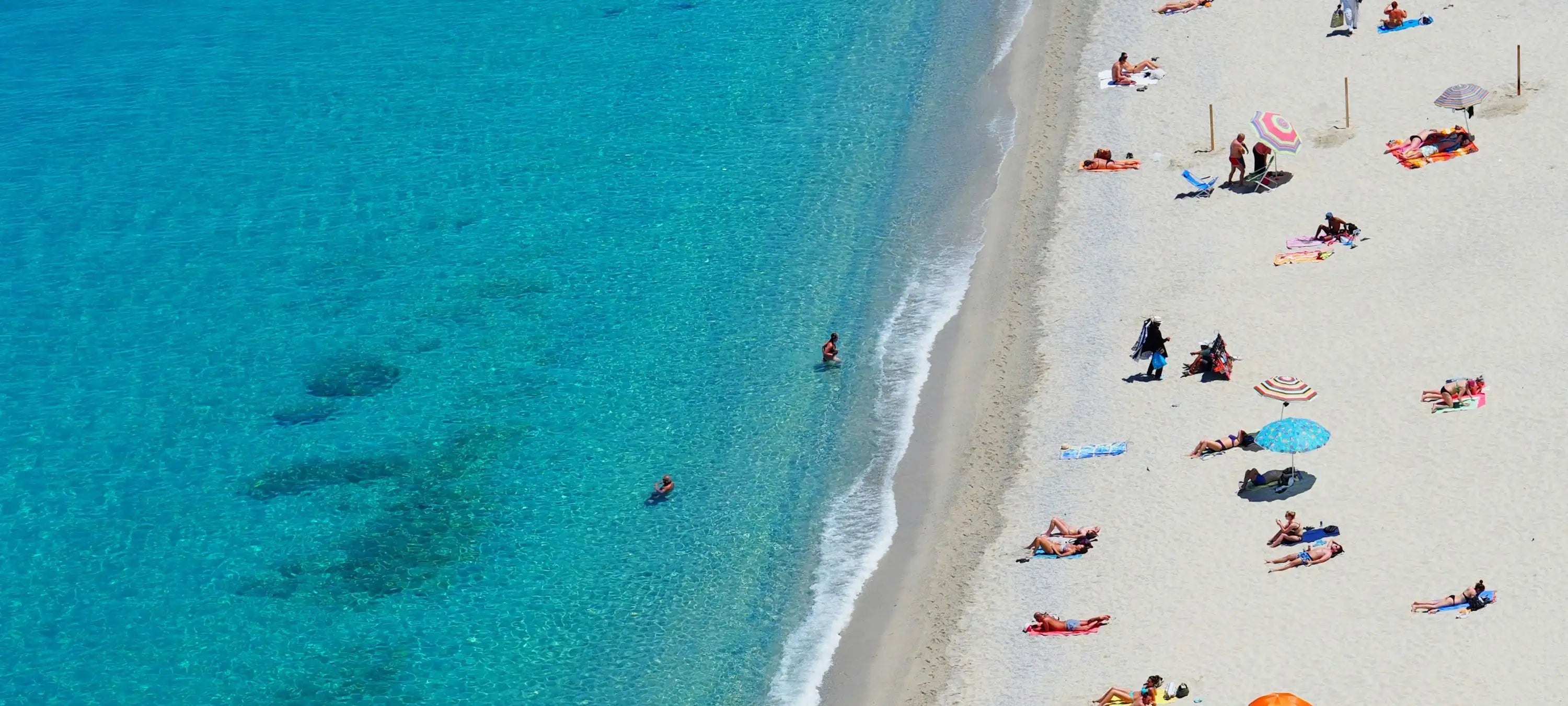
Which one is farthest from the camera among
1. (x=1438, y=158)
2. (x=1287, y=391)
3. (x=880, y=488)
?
(x=1438, y=158)

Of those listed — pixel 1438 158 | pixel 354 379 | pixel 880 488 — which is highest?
pixel 1438 158

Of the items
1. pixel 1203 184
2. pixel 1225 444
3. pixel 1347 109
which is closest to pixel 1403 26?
pixel 1347 109

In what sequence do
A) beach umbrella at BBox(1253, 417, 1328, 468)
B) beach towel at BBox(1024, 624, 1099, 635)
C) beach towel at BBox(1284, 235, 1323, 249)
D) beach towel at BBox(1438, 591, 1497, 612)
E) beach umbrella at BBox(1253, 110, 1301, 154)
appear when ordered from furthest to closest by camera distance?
beach umbrella at BBox(1253, 110, 1301, 154) < beach towel at BBox(1284, 235, 1323, 249) < beach umbrella at BBox(1253, 417, 1328, 468) < beach towel at BBox(1024, 624, 1099, 635) < beach towel at BBox(1438, 591, 1497, 612)

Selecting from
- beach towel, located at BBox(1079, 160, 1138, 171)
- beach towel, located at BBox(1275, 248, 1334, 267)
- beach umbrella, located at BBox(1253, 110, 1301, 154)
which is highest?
beach umbrella, located at BBox(1253, 110, 1301, 154)

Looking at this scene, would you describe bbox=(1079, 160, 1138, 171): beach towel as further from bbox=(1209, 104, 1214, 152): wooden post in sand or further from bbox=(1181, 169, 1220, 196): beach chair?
bbox=(1209, 104, 1214, 152): wooden post in sand

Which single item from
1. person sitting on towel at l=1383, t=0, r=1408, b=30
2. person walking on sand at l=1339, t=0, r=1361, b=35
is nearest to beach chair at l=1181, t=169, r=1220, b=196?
person walking on sand at l=1339, t=0, r=1361, b=35

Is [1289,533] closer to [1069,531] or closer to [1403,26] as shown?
[1069,531]
